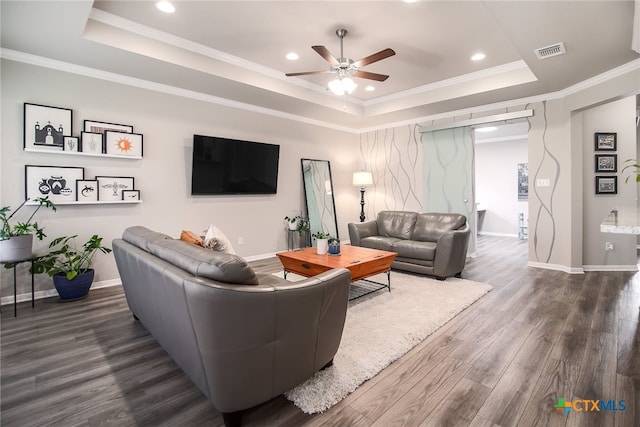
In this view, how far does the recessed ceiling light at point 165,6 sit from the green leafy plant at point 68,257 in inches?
102

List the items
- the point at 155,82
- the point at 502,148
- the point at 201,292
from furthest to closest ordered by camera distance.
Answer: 1. the point at 502,148
2. the point at 155,82
3. the point at 201,292

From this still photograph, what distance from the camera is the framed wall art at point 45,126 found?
3.29 metres

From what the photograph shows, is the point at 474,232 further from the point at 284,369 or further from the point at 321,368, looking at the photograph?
the point at 284,369

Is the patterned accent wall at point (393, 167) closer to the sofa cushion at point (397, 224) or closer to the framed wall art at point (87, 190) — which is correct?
the sofa cushion at point (397, 224)

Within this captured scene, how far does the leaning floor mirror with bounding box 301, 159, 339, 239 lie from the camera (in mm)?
6074

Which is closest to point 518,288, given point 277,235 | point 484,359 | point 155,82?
point 484,359

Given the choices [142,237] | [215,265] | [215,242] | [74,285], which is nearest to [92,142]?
[74,285]

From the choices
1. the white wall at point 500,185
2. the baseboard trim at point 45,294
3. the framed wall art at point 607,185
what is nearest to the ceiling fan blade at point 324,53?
the baseboard trim at point 45,294

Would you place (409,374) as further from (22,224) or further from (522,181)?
(522,181)

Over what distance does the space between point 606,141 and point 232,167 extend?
576cm

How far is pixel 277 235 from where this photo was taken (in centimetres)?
568

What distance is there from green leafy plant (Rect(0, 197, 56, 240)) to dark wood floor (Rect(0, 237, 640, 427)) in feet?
2.58

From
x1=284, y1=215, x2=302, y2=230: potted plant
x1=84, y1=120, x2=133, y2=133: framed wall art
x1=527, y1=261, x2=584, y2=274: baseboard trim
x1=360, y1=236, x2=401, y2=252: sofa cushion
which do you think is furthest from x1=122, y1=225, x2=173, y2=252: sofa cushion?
x1=527, y1=261, x2=584, y2=274: baseboard trim

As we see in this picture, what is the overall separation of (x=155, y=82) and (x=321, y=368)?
4186 mm
